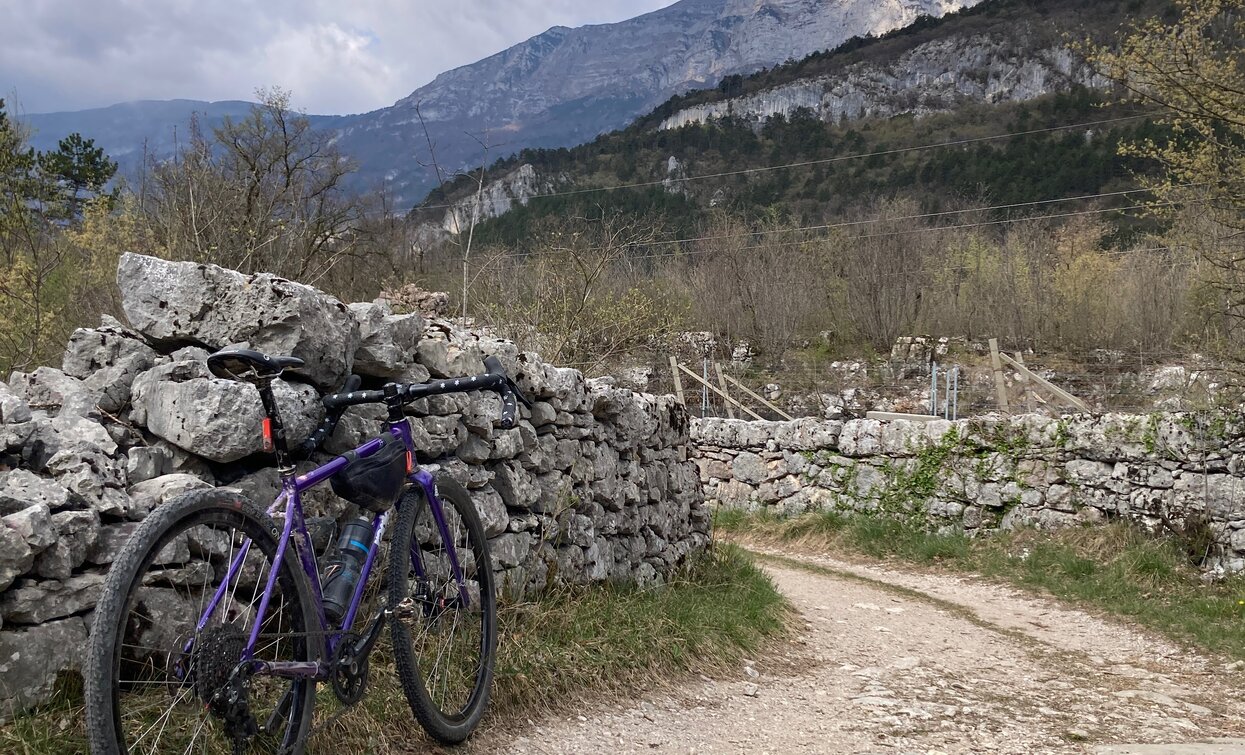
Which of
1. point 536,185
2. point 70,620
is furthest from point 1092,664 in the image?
point 536,185

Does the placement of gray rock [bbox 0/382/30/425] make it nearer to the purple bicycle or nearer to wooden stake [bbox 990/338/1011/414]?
the purple bicycle

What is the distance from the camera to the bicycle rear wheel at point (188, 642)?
2.12m

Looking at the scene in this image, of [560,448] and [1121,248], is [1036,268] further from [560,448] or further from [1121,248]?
[560,448]

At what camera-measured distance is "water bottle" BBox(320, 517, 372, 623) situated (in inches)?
115

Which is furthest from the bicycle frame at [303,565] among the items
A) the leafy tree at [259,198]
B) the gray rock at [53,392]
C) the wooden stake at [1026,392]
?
the wooden stake at [1026,392]

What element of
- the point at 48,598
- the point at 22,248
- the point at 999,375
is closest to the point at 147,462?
the point at 48,598

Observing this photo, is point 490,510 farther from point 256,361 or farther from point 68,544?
point 68,544

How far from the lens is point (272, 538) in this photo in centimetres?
262

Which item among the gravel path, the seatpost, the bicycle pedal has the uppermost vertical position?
the seatpost

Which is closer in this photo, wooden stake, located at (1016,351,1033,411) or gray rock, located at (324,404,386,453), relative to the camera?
gray rock, located at (324,404,386,453)

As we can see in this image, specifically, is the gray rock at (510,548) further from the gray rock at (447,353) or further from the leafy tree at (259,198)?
the leafy tree at (259,198)

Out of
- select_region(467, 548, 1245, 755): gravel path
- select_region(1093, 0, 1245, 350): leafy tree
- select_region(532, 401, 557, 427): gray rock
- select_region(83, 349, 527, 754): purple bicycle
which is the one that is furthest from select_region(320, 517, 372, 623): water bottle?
select_region(1093, 0, 1245, 350): leafy tree

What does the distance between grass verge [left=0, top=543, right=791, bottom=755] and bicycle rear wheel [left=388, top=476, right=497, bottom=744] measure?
0.17m

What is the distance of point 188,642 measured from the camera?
2289 millimetres
